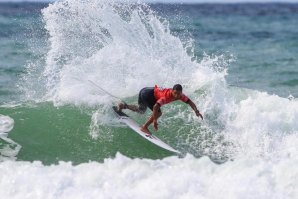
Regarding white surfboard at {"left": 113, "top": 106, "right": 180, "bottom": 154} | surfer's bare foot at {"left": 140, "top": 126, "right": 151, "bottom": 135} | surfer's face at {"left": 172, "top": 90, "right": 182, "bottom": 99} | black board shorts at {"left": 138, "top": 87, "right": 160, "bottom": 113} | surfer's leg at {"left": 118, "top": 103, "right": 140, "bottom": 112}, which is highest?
surfer's face at {"left": 172, "top": 90, "right": 182, "bottom": 99}

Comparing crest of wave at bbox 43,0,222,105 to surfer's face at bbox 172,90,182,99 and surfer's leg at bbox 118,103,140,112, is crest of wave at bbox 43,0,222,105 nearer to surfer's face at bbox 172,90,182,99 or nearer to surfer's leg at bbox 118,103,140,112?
surfer's leg at bbox 118,103,140,112

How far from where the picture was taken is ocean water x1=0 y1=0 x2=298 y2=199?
914 cm

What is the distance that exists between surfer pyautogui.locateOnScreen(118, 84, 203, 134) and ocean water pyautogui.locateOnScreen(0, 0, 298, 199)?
1.39 feet

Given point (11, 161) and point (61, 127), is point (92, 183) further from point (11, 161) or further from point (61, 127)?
point (61, 127)

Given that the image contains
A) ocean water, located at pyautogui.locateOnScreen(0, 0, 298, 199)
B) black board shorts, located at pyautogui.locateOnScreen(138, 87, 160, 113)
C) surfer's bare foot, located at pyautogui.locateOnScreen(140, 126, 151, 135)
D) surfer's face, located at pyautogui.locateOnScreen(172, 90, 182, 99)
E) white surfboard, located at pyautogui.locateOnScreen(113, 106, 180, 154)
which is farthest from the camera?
black board shorts, located at pyautogui.locateOnScreen(138, 87, 160, 113)

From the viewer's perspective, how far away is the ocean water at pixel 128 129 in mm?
9141

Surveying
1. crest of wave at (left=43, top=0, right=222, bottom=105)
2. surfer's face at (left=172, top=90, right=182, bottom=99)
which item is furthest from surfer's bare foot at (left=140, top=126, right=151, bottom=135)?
crest of wave at (left=43, top=0, right=222, bottom=105)

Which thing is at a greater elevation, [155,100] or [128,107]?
[155,100]

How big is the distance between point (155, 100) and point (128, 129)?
839 millimetres

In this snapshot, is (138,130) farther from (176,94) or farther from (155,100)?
(176,94)

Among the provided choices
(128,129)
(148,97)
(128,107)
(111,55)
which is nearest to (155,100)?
(148,97)

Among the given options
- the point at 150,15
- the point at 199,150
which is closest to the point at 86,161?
the point at 199,150

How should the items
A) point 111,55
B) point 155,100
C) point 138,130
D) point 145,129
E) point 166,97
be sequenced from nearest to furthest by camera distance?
point 166,97 → point 145,129 → point 138,130 → point 155,100 → point 111,55

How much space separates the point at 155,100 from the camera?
38.4 ft
